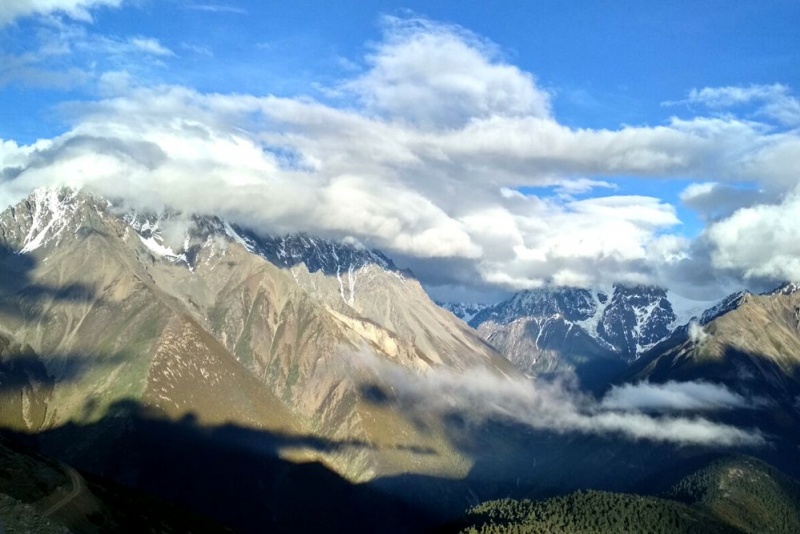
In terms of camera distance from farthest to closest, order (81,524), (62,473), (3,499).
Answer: (62,473)
(81,524)
(3,499)

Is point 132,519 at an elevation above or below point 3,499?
below

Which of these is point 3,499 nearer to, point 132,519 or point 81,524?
point 81,524

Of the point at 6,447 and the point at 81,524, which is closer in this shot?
the point at 81,524

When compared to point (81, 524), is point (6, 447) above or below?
above

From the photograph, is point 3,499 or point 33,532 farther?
point 3,499

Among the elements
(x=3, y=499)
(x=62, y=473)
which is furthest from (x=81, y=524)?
(x=3, y=499)

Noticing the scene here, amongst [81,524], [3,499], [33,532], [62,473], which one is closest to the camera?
[33,532]

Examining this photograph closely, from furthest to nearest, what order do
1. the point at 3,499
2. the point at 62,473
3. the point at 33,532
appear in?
the point at 62,473 < the point at 3,499 < the point at 33,532

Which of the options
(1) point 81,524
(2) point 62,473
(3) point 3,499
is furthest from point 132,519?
(3) point 3,499

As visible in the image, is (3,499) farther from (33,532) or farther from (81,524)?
(81,524)
